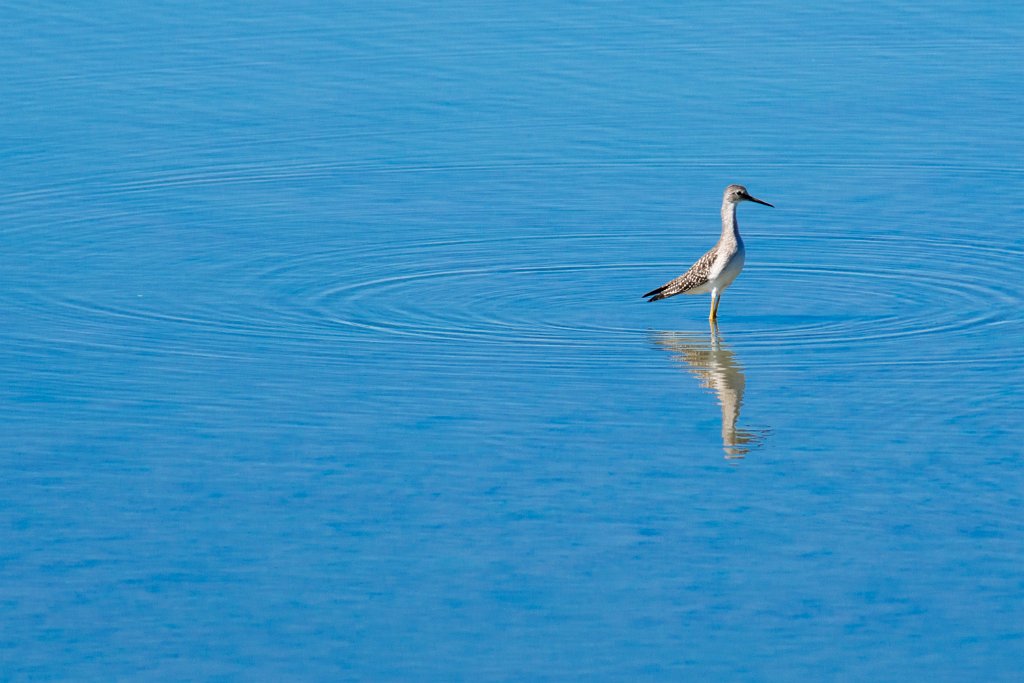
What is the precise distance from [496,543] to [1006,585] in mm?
2959

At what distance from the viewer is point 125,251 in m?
19.1

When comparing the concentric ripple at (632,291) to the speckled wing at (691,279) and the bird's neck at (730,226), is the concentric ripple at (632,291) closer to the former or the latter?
the speckled wing at (691,279)

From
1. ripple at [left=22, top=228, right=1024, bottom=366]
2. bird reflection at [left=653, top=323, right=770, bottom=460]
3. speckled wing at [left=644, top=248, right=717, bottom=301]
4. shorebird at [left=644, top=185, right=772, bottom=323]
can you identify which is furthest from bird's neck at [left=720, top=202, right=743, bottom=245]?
Result: bird reflection at [left=653, top=323, right=770, bottom=460]

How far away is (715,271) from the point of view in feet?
54.5

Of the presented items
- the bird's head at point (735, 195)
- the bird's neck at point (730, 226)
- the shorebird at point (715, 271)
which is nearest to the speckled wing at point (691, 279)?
the shorebird at point (715, 271)

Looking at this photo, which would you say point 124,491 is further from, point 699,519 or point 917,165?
point 917,165

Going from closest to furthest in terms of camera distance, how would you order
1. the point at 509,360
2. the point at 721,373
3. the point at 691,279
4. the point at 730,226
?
the point at 721,373
the point at 509,360
the point at 691,279
the point at 730,226

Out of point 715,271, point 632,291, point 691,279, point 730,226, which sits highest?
point 730,226

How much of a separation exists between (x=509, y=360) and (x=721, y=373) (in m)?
1.68

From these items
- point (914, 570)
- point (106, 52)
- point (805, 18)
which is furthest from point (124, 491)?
point (805, 18)

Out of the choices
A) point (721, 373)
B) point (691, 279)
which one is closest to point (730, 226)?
point (691, 279)

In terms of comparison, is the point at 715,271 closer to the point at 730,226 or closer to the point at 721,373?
the point at 730,226

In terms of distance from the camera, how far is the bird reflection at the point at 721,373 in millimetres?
13258

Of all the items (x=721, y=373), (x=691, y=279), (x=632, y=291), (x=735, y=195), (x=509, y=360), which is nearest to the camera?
(x=721, y=373)
